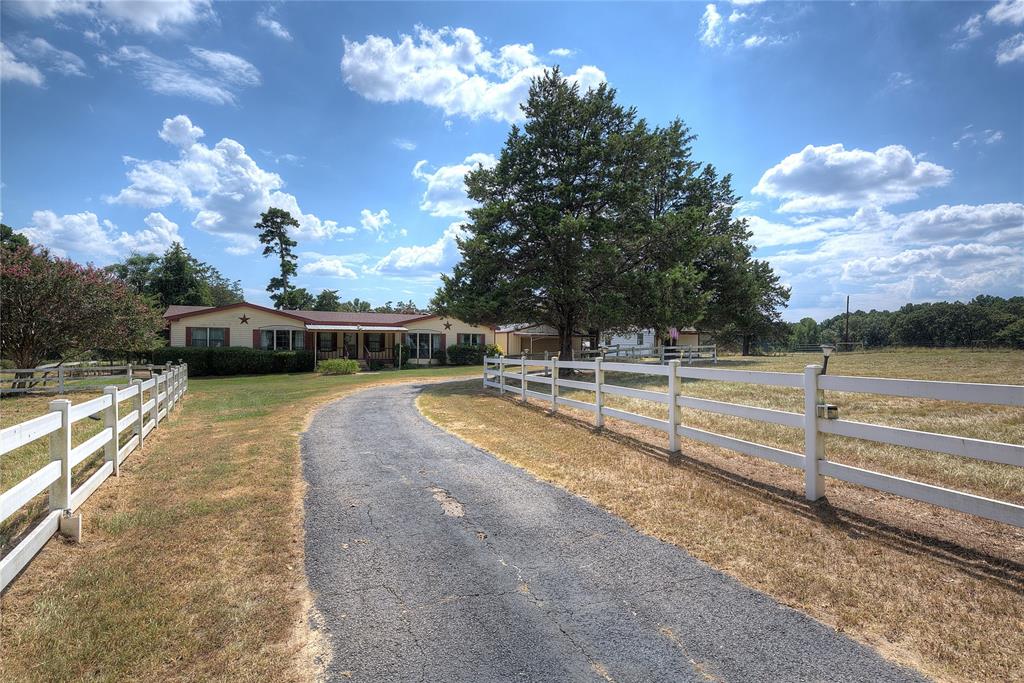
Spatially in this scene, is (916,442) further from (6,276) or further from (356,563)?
(6,276)

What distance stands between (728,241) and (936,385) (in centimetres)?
2774

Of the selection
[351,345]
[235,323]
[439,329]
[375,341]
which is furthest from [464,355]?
[235,323]

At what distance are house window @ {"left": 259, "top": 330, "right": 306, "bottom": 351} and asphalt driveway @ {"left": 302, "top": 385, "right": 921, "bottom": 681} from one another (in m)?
27.2

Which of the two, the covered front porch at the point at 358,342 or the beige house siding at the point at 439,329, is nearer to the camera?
the covered front porch at the point at 358,342

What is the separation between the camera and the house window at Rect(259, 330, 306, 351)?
29734 mm

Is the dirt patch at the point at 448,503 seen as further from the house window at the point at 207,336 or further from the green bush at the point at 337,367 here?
the house window at the point at 207,336

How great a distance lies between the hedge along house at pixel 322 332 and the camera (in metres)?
28.7

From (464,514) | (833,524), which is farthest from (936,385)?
(464,514)

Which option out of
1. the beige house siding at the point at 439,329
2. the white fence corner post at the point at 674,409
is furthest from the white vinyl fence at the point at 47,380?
the beige house siding at the point at 439,329

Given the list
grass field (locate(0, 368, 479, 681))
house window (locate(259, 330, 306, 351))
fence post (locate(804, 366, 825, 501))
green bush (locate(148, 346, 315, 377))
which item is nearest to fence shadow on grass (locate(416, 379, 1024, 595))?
fence post (locate(804, 366, 825, 501))

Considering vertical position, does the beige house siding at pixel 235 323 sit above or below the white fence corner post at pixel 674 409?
above

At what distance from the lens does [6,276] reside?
16.0 m

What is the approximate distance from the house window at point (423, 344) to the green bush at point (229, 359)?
746cm

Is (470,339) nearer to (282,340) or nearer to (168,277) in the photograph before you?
(282,340)
